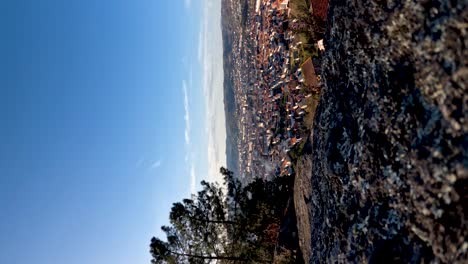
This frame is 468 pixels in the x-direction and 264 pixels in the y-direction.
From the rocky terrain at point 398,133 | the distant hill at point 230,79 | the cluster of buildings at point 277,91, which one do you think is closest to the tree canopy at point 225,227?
the cluster of buildings at point 277,91

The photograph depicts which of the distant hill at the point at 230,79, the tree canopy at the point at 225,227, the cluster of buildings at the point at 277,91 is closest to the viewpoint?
the tree canopy at the point at 225,227

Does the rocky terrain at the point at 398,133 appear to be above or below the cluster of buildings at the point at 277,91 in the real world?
below

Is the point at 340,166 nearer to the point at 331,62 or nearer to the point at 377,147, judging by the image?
the point at 377,147

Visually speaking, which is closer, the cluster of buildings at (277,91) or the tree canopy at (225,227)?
the tree canopy at (225,227)

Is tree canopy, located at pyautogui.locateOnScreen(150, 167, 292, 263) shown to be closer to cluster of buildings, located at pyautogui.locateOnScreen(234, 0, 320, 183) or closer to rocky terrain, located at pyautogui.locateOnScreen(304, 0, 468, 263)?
cluster of buildings, located at pyautogui.locateOnScreen(234, 0, 320, 183)

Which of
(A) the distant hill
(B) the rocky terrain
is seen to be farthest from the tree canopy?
(A) the distant hill

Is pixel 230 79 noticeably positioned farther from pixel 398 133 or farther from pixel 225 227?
pixel 398 133

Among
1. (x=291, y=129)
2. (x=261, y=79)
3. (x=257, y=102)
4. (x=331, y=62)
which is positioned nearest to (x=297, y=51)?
(x=291, y=129)

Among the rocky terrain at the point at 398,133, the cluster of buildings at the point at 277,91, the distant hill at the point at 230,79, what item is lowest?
the rocky terrain at the point at 398,133

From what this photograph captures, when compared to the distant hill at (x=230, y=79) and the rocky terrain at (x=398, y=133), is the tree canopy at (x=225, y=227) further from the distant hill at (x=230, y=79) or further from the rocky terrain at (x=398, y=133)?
the distant hill at (x=230, y=79)
